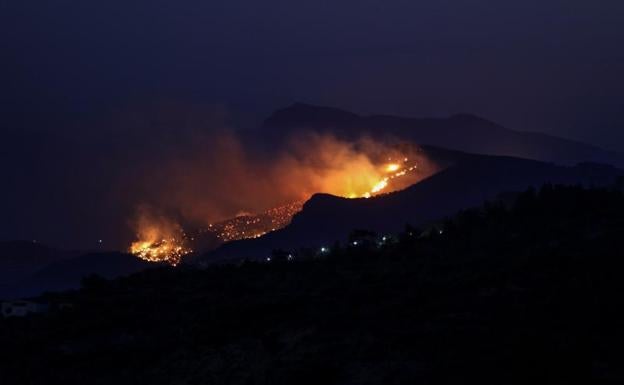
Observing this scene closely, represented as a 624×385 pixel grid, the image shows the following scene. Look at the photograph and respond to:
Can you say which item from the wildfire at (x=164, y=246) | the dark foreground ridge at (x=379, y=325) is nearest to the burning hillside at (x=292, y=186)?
the wildfire at (x=164, y=246)

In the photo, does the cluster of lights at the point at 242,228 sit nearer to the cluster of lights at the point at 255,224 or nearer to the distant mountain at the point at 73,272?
the cluster of lights at the point at 255,224

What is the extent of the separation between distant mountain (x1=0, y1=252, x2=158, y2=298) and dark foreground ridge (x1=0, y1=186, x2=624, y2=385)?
294 ft

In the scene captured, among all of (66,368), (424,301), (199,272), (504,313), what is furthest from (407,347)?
(199,272)

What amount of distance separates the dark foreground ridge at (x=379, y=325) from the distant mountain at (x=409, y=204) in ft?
213

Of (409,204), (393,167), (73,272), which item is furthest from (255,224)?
(73,272)

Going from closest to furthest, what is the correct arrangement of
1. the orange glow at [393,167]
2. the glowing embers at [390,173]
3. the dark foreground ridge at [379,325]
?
the dark foreground ridge at [379,325], the glowing embers at [390,173], the orange glow at [393,167]

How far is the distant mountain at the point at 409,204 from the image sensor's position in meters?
110

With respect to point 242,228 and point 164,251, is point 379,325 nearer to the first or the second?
point 164,251

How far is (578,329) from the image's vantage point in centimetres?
1778

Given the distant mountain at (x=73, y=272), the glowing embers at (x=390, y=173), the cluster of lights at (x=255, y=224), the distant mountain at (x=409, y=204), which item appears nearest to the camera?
the distant mountain at (x=409, y=204)

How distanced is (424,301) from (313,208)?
96.2m

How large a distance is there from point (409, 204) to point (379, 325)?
95.6 meters

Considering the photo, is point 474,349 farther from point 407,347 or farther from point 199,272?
point 199,272

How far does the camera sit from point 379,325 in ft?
72.1
